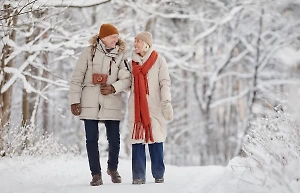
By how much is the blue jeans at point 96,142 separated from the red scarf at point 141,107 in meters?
0.27

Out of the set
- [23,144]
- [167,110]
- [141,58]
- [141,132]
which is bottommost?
[23,144]

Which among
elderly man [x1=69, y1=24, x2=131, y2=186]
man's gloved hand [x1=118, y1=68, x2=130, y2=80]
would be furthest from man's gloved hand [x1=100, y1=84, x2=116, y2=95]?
man's gloved hand [x1=118, y1=68, x2=130, y2=80]

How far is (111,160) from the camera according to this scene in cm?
732

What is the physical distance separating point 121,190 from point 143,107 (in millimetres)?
1142

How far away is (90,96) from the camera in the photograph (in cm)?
703

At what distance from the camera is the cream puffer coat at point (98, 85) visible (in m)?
7.00

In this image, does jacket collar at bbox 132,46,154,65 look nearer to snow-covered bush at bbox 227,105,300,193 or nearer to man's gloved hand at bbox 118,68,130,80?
man's gloved hand at bbox 118,68,130,80

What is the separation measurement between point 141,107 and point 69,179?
171 centimetres

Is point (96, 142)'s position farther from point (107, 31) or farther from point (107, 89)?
point (107, 31)

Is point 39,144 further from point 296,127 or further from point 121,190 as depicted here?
point 296,127

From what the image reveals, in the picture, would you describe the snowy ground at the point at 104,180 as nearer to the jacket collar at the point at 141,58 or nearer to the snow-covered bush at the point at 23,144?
the snow-covered bush at the point at 23,144

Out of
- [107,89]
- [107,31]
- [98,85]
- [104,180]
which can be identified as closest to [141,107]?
[107,89]

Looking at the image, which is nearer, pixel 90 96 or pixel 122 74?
pixel 90 96

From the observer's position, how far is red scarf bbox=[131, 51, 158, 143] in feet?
23.0
